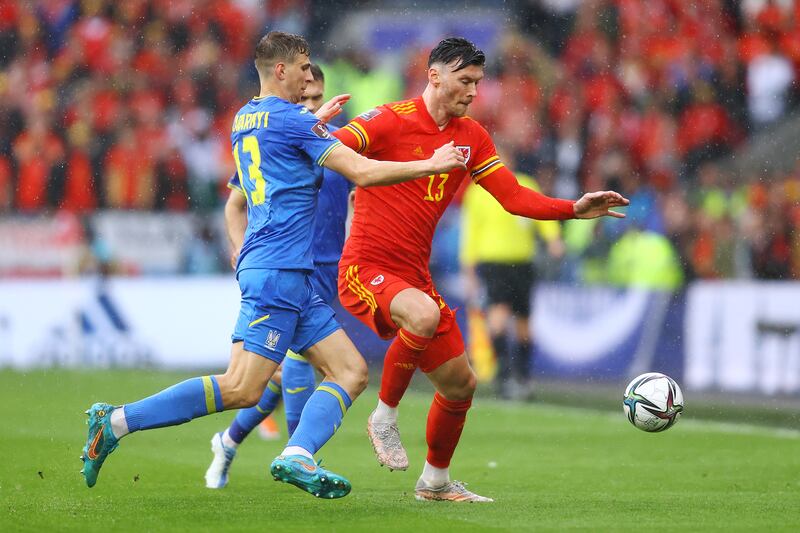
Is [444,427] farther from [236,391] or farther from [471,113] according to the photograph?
[471,113]

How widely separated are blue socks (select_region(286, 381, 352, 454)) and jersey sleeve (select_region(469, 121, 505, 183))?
1547mm

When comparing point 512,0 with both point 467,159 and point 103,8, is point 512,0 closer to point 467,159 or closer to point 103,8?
point 103,8

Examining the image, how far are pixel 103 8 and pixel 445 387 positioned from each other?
16362 millimetres

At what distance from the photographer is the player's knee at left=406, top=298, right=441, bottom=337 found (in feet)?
22.2

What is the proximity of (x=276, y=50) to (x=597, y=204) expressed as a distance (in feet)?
6.02

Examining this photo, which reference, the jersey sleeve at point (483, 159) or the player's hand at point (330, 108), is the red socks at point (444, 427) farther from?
the player's hand at point (330, 108)

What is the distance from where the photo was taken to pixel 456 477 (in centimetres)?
821

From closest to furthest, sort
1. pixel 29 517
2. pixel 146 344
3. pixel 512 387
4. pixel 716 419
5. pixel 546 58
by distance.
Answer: pixel 29 517 → pixel 716 419 → pixel 512 387 → pixel 146 344 → pixel 546 58

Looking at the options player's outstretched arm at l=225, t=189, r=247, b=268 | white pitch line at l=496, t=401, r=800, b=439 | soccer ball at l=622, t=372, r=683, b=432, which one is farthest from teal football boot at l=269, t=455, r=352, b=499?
white pitch line at l=496, t=401, r=800, b=439

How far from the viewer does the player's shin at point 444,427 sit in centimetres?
707

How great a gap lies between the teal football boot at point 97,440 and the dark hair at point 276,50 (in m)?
1.78

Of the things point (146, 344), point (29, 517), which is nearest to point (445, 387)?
point (29, 517)

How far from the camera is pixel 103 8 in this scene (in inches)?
861

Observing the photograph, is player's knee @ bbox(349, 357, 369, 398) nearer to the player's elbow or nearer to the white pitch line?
the player's elbow
